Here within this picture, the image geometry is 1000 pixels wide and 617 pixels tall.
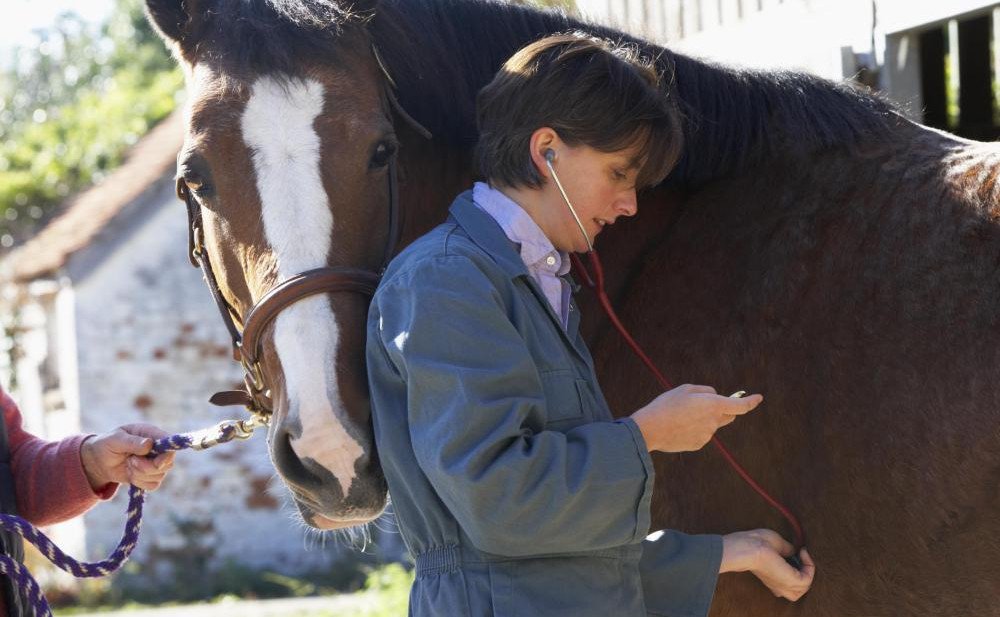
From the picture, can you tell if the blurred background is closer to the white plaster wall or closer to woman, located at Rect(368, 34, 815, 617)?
the white plaster wall

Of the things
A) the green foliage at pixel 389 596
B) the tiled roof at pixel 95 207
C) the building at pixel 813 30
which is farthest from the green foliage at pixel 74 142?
the building at pixel 813 30

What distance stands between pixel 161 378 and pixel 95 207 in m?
2.61

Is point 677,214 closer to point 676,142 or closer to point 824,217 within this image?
point 824,217

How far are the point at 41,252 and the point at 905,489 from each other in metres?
13.0

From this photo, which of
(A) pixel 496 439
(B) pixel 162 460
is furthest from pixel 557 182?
(B) pixel 162 460

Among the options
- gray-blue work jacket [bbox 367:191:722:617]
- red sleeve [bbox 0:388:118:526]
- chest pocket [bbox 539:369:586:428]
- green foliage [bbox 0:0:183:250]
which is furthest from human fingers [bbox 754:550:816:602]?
green foliage [bbox 0:0:183:250]

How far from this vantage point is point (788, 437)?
238cm

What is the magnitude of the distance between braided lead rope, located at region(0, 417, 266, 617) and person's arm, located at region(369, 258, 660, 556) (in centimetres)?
78

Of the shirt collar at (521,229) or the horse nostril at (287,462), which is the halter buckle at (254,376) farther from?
the shirt collar at (521,229)

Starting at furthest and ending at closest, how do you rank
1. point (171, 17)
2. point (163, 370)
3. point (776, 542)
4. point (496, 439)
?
point (163, 370), point (171, 17), point (776, 542), point (496, 439)

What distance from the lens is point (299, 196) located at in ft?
7.91

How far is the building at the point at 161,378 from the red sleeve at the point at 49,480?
965 centimetres

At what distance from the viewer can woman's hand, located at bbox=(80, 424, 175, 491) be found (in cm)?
265

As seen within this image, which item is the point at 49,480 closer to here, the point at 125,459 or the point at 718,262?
the point at 125,459
